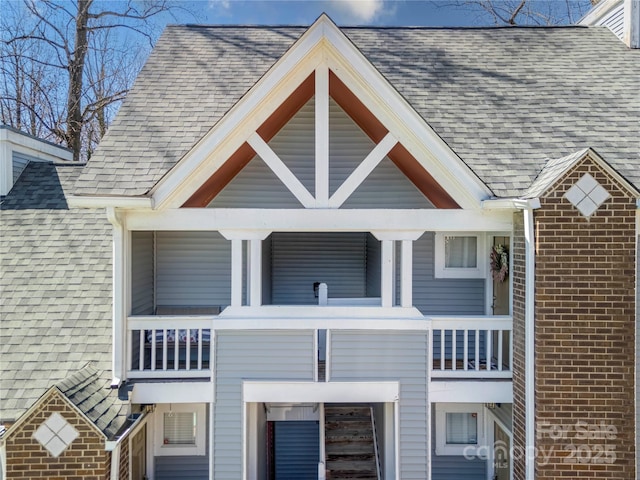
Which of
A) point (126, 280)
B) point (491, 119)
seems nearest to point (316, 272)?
point (126, 280)

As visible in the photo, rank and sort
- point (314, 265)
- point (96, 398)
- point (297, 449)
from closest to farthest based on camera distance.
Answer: point (96, 398) → point (314, 265) → point (297, 449)

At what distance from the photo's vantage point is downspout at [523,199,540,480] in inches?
220

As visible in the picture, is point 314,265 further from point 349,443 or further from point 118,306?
point 118,306

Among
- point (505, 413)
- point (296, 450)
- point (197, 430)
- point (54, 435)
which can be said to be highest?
point (54, 435)

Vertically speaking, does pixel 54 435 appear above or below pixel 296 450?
above

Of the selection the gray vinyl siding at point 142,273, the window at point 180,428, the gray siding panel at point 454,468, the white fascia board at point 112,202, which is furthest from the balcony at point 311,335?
the gray siding panel at point 454,468

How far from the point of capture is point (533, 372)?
5621 millimetres

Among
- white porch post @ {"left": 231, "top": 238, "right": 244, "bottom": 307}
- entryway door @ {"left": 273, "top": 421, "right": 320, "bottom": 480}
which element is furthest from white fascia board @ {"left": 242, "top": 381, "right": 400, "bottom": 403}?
entryway door @ {"left": 273, "top": 421, "right": 320, "bottom": 480}

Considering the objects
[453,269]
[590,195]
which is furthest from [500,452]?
[590,195]

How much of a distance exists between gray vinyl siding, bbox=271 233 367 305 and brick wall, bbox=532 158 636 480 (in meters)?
3.98

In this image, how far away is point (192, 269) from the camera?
7.63 metres

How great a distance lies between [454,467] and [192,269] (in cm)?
577

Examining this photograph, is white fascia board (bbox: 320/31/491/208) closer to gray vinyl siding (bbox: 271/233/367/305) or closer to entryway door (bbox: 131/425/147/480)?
gray vinyl siding (bbox: 271/233/367/305)

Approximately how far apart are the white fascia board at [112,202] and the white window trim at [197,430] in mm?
3453
